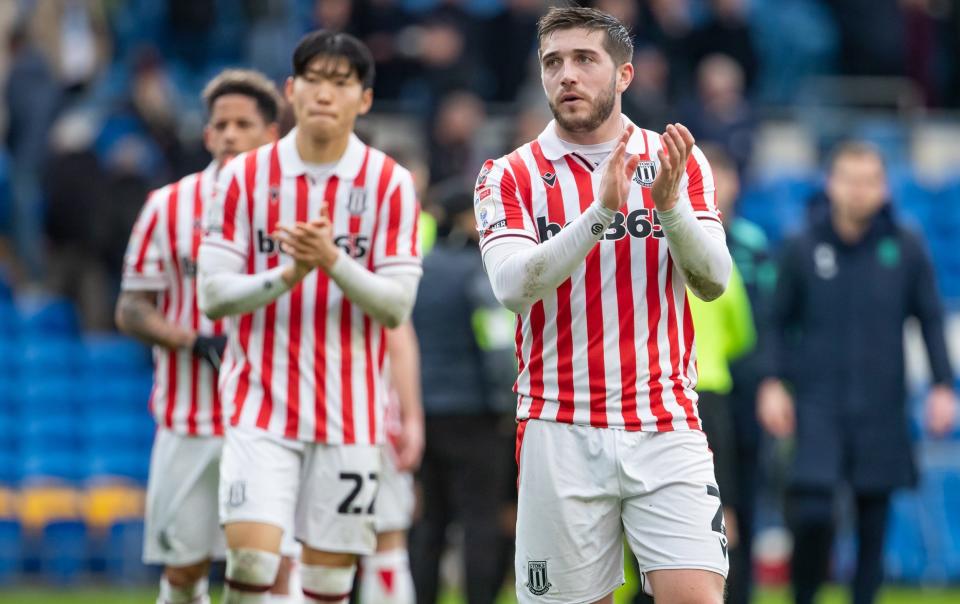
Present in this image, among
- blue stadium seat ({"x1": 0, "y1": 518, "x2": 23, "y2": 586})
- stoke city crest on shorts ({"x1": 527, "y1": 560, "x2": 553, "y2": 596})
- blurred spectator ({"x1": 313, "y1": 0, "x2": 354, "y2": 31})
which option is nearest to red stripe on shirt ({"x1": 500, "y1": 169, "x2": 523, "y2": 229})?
stoke city crest on shorts ({"x1": 527, "y1": 560, "x2": 553, "y2": 596})

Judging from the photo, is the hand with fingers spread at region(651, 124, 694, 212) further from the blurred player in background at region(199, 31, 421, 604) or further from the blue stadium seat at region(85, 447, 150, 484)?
the blue stadium seat at region(85, 447, 150, 484)

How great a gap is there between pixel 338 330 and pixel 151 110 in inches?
352

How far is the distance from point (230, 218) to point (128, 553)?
721 centimetres

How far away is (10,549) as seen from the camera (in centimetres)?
1339

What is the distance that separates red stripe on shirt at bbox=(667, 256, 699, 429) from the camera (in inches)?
221

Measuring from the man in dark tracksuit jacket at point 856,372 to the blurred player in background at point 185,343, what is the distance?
3014 mm

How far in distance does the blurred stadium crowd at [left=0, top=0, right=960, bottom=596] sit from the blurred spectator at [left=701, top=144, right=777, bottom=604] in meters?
4.15

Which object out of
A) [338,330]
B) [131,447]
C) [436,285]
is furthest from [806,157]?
[338,330]

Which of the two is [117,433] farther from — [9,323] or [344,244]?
[344,244]

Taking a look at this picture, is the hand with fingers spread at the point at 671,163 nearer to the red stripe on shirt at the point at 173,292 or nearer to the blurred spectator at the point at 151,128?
the red stripe on shirt at the point at 173,292

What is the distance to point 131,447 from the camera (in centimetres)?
1396

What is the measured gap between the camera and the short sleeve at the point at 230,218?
263 inches

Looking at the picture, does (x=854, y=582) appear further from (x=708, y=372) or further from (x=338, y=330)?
(x=338, y=330)

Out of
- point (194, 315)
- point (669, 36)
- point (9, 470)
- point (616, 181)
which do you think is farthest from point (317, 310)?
point (669, 36)
